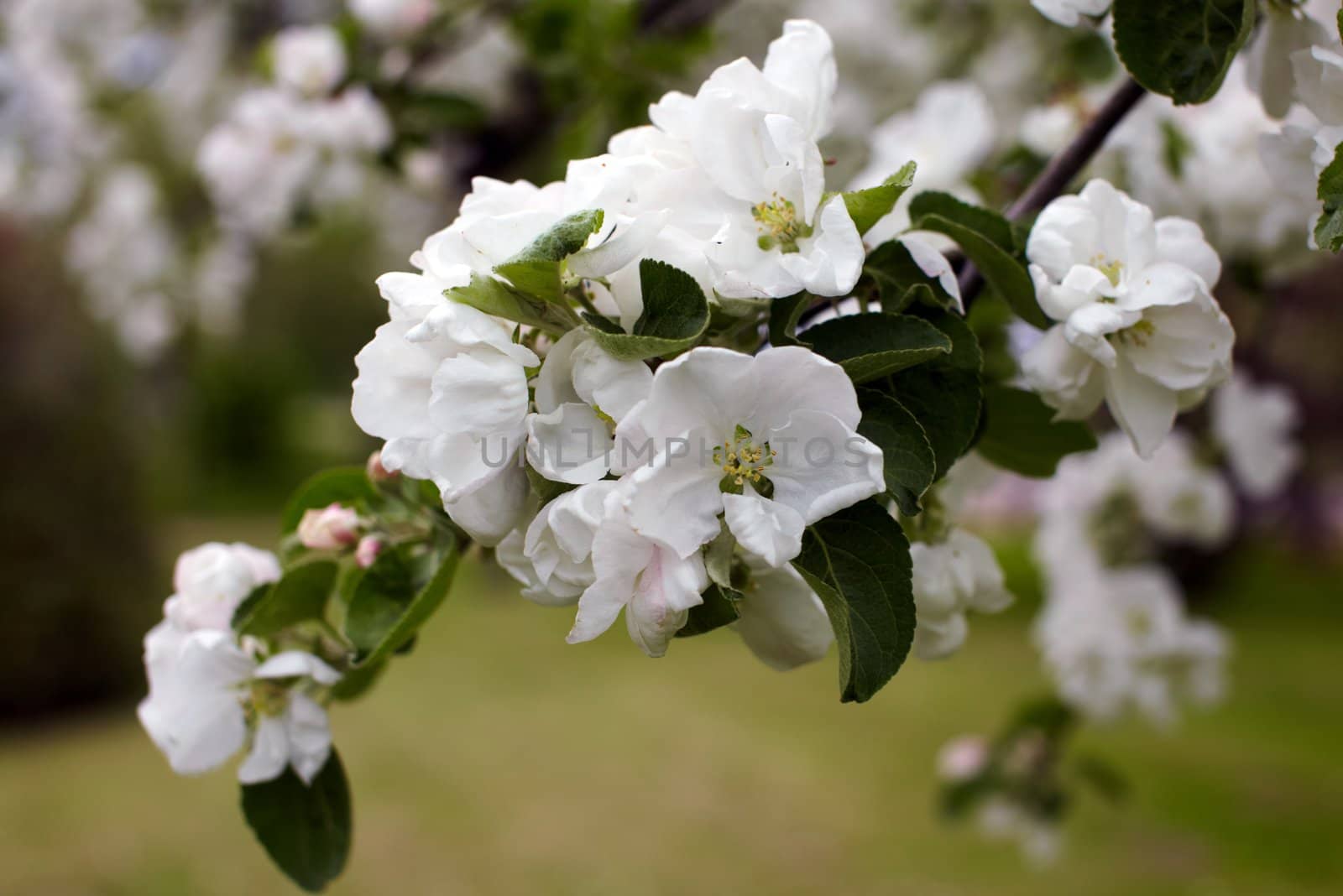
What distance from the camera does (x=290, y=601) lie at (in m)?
0.97

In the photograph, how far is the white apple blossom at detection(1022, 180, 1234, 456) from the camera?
82cm

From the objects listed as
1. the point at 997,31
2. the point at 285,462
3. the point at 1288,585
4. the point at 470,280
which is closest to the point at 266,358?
the point at 285,462

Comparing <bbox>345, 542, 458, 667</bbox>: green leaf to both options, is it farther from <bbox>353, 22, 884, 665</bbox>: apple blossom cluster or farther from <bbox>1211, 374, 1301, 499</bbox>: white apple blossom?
<bbox>1211, 374, 1301, 499</bbox>: white apple blossom

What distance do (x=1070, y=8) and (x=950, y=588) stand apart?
466mm

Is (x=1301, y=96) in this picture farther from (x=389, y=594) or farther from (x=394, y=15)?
(x=394, y=15)

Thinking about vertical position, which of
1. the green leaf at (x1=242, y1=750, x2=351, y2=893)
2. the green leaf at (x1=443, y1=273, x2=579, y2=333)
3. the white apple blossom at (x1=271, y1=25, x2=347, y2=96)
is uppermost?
the green leaf at (x1=443, y1=273, x2=579, y2=333)

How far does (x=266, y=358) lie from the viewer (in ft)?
50.0

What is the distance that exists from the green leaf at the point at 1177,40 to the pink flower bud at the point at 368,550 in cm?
71

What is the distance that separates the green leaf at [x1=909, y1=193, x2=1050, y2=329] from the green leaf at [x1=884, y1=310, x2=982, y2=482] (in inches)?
3.3

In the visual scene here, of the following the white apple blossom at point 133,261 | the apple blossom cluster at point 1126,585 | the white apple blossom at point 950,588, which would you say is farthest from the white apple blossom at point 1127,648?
the white apple blossom at point 133,261

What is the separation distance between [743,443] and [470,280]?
0.21m

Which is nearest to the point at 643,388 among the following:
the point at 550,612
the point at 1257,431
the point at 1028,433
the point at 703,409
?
the point at 703,409

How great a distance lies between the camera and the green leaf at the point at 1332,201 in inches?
29.1

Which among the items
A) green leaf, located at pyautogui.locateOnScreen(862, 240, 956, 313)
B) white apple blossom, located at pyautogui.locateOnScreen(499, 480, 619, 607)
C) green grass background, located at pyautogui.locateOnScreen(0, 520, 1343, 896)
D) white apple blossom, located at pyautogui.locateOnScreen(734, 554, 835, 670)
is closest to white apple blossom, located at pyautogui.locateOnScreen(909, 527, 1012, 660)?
white apple blossom, located at pyautogui.locateOnScreen(734, 554, 835, 670)
